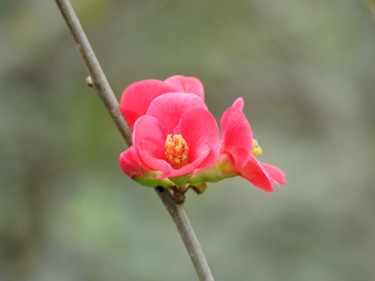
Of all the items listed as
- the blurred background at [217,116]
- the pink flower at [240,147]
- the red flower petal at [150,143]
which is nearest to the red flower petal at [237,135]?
the pink flower at [240,147]

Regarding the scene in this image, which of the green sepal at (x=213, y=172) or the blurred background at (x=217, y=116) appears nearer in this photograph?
the green sepal at (x=213, y=172)

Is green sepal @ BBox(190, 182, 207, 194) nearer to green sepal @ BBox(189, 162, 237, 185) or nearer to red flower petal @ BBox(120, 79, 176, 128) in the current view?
green sepal @ BBox(189, 162, 237, 185)

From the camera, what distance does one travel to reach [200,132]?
0.88 metres

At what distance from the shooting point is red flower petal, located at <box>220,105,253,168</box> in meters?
0.87

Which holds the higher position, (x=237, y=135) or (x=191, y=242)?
(x=237, y=135)

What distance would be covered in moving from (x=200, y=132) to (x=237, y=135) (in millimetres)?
64

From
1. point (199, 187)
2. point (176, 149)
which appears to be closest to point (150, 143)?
Result: point (176, 149)

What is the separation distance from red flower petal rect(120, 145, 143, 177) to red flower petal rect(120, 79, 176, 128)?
→ 8 centimetres

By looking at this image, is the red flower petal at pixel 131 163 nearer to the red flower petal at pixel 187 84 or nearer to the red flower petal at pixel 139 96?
the red flower petal at pixel 139 96

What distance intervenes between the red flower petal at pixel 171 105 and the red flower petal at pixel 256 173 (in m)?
0.13

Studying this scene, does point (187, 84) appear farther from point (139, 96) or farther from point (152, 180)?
point (152, 180)

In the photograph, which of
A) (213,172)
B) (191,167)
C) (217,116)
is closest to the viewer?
(191,167)

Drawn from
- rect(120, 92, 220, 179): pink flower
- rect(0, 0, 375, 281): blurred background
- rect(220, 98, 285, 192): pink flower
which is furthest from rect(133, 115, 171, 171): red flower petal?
rect(0, 0, 375, 281): blurred background

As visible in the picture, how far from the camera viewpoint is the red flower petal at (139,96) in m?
0.94
